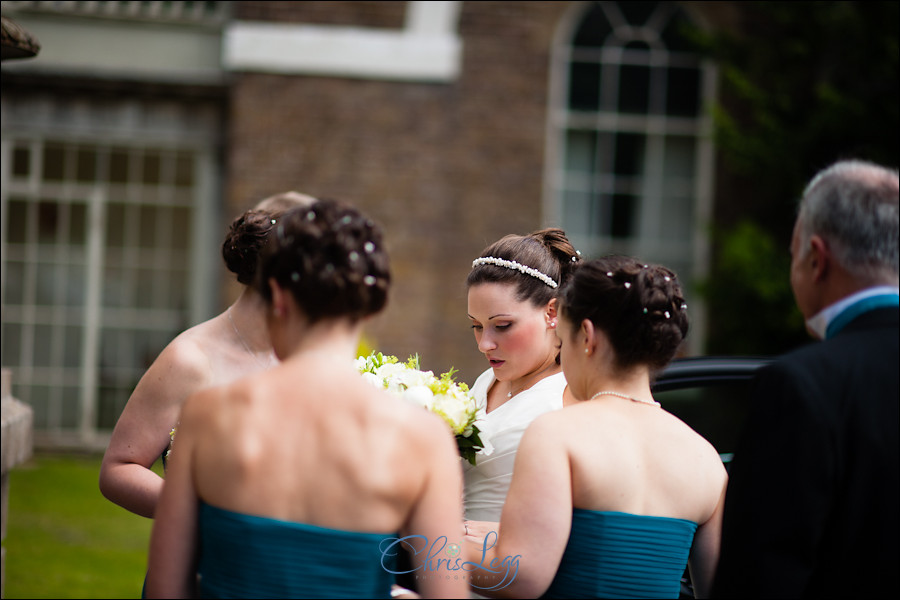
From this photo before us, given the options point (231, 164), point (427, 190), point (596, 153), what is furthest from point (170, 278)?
point (596, 153)

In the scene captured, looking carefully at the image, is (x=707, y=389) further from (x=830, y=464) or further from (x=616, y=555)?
(x=830, y=464)

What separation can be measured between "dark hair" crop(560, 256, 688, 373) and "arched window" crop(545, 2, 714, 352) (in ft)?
26.6

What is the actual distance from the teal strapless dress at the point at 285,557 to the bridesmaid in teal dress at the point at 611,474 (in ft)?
1.37

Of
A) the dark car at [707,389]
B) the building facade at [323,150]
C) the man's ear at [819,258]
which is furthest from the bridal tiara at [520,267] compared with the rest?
the building facade at [323,150]

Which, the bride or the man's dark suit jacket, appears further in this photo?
the bride

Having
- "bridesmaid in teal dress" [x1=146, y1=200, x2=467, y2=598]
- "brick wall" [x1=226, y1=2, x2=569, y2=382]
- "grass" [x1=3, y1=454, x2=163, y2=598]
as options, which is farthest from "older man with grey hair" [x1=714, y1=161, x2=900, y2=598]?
"brick wall" [x1=226, y1=2, x2=569, y2=382]

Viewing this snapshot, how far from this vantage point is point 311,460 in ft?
6.23

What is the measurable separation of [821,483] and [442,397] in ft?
3.80

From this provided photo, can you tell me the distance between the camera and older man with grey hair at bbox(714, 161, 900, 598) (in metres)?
1.90

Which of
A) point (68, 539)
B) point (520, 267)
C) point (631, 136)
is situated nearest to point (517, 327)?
point (520, 267)

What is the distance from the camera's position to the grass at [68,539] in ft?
19.4

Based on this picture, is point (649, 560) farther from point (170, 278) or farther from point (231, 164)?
point (170, 278)

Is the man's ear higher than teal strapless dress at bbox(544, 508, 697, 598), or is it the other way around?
the man's ear

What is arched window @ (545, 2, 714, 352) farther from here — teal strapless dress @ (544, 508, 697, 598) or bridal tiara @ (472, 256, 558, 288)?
teal strapless dress @ (544, 508, 697, 598)
